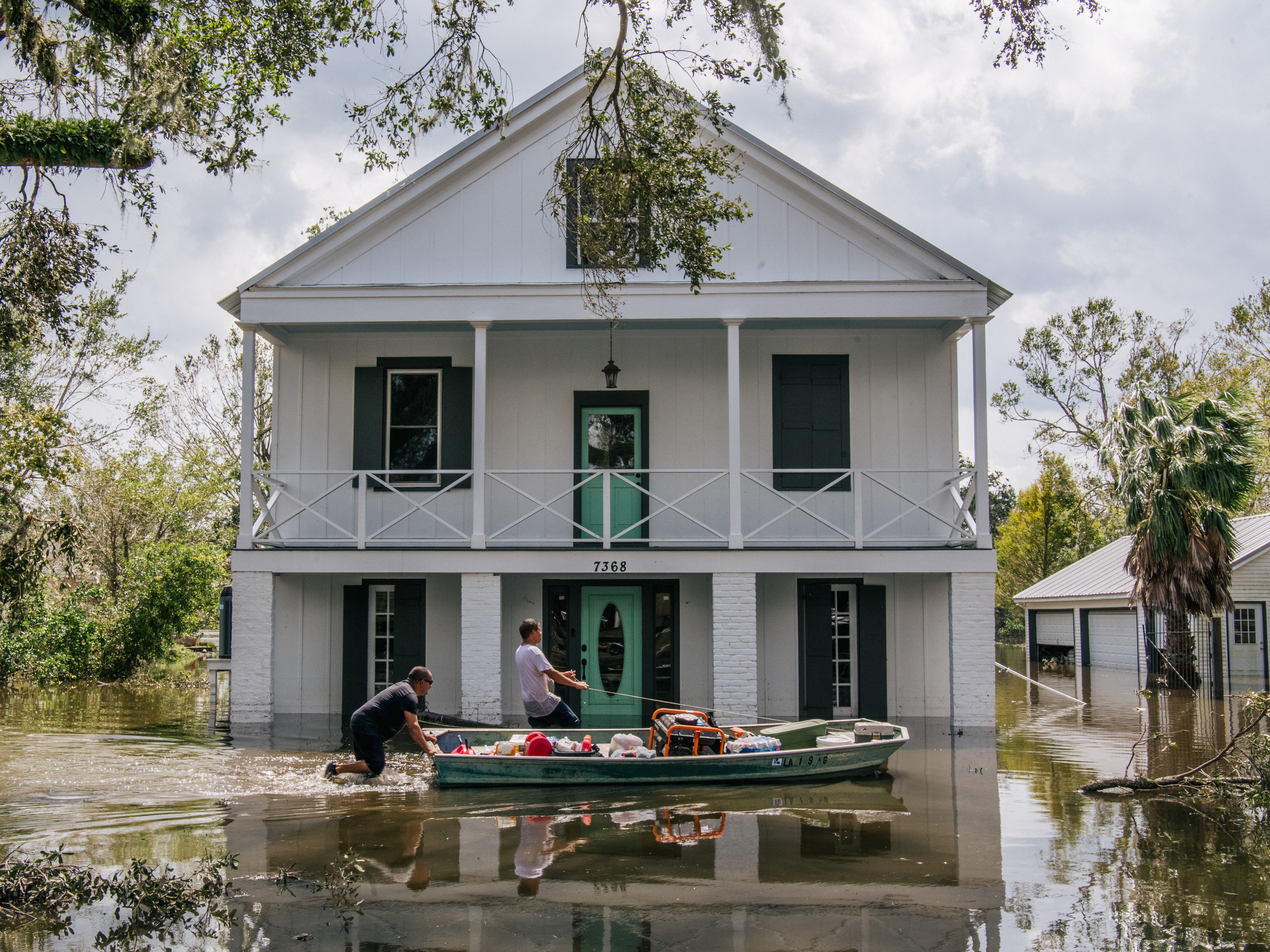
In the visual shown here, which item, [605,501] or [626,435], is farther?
[626,435]

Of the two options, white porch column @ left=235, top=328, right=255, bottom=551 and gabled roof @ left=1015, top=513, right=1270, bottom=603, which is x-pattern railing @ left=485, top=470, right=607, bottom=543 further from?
gabled roof @ left=1015, top=513, right=1270, bottom=603

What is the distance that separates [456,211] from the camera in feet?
48.9

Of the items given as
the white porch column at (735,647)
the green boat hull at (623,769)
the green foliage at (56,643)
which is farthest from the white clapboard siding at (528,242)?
the green foliage at (56,643)

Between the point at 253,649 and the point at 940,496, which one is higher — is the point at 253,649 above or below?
below

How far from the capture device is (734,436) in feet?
45.7

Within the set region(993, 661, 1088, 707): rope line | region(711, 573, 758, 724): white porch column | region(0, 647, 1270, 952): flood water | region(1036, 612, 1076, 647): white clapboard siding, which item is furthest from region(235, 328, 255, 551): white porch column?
region(1036, 612, 1076, 647): white clapboard siding

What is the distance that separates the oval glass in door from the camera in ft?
48.7

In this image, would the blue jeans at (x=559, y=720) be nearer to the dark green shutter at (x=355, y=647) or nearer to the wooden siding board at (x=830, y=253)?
the dark green shutter at (x=355, y=647)

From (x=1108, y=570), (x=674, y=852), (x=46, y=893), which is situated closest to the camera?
(x=46, y=893)

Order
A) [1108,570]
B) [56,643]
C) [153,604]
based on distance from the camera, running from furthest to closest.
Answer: [1108,570], [153,604], [56,643]

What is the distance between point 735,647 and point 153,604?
12.8m

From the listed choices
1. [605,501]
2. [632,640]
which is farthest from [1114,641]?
[605,501]

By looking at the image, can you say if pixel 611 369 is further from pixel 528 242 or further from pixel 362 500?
pixel 362 500

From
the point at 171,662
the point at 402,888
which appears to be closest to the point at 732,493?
the point at 402,888
